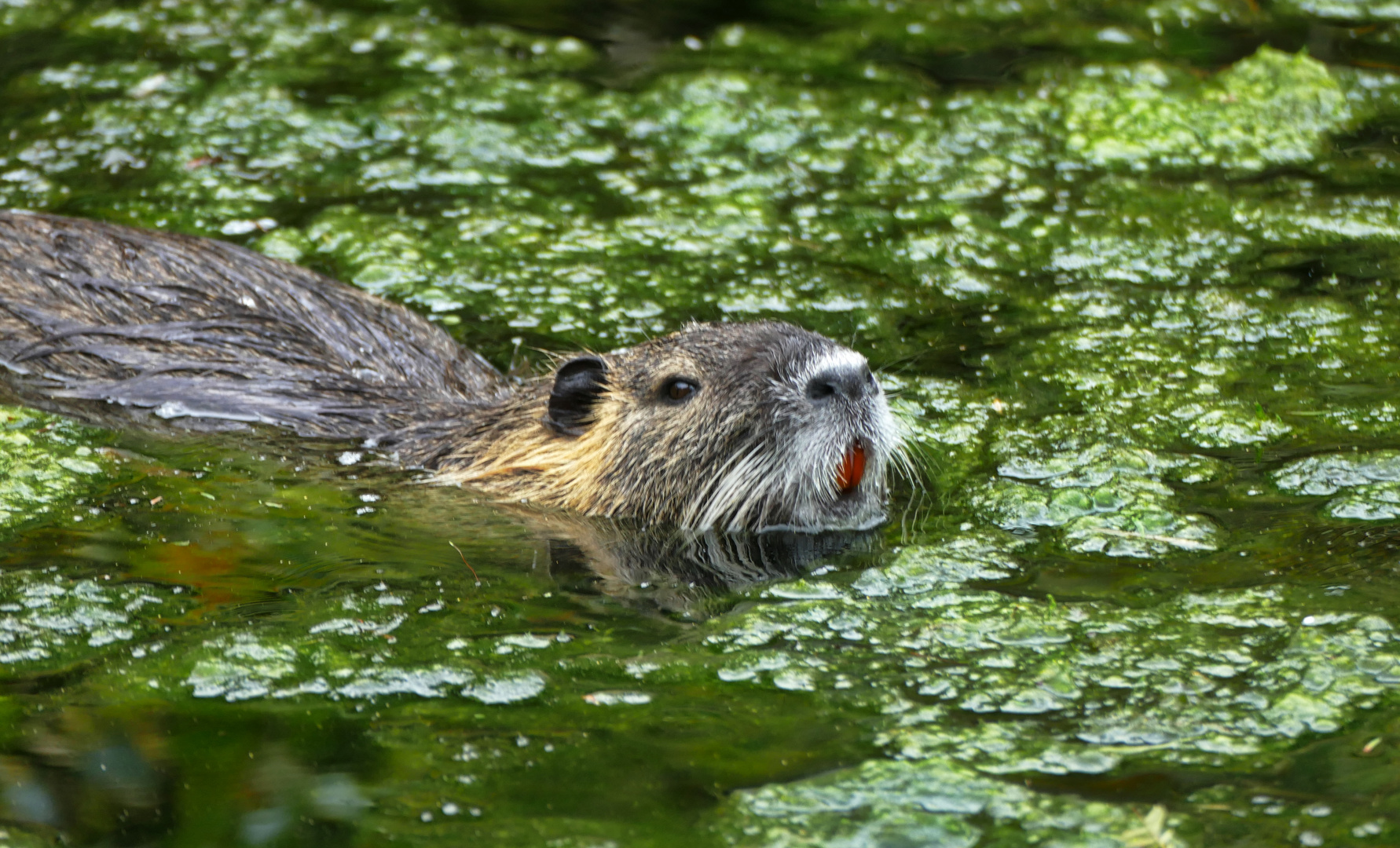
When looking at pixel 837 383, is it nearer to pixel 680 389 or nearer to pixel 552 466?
pixel 680 389

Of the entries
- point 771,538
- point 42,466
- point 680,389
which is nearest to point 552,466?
point 680,389

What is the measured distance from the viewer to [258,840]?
3.10m

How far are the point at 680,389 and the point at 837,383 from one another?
526 millimetres

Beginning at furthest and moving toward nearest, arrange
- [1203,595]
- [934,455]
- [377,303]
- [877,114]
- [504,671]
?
[877,114] → [377,303] → [934,455] → [1203,595] → [504,671]

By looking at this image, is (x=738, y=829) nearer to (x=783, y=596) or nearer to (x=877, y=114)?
(x=783, y=596)

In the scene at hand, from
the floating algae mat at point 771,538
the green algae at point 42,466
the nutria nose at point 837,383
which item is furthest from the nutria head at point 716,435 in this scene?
the green algae at point 42,466

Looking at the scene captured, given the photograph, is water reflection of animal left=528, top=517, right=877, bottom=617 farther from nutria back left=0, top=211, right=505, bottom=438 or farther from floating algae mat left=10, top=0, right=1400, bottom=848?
nutria back left=0, top=211, right=505, bottom=438

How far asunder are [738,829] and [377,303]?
3191 mm

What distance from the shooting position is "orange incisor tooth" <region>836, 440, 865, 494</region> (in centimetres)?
458

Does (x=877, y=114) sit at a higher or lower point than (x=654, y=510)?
higher

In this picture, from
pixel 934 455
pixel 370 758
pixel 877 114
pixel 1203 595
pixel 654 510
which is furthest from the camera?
pixel 877 114

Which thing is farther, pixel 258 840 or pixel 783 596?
pixel 783 596

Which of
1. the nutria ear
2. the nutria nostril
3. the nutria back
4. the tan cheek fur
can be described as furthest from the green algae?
the nutria nostril

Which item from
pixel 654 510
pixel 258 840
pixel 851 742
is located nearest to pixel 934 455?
pixel 654 510
